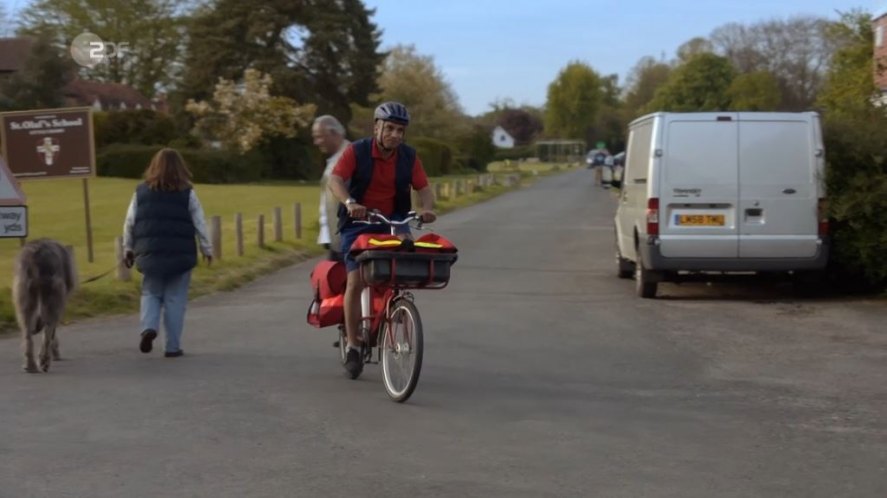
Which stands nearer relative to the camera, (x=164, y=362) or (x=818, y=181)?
(x=164, y=362)

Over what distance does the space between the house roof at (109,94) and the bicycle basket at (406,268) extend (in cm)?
6291

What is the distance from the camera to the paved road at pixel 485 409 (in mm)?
6055

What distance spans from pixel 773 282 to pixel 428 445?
1054cm

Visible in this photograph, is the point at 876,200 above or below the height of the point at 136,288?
above

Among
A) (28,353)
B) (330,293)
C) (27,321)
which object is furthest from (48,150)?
(330,293)

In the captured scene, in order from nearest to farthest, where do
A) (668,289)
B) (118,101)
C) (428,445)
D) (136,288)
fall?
(428,445) → (136,288) → (668,289) → (118,101)

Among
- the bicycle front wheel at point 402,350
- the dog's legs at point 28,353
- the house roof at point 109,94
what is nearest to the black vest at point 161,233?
the dog's legs at point 28,353

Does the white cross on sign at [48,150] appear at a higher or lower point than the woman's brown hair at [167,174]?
higher

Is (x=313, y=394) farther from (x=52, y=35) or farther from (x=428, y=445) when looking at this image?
(x=52, y=35)

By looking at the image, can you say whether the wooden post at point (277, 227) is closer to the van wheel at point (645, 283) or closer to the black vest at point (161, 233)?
the van wheel at point (645, 283)

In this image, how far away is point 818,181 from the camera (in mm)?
13914

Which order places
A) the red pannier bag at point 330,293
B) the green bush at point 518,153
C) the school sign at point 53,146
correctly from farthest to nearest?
the green bush at point 518,153 < the school sign at point 53,146 < the red pannier bag at point 330,293

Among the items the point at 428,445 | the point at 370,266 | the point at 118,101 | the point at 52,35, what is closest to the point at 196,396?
the point at 370,266

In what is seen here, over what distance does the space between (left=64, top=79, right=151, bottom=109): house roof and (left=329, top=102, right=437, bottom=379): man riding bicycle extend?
204 feet
